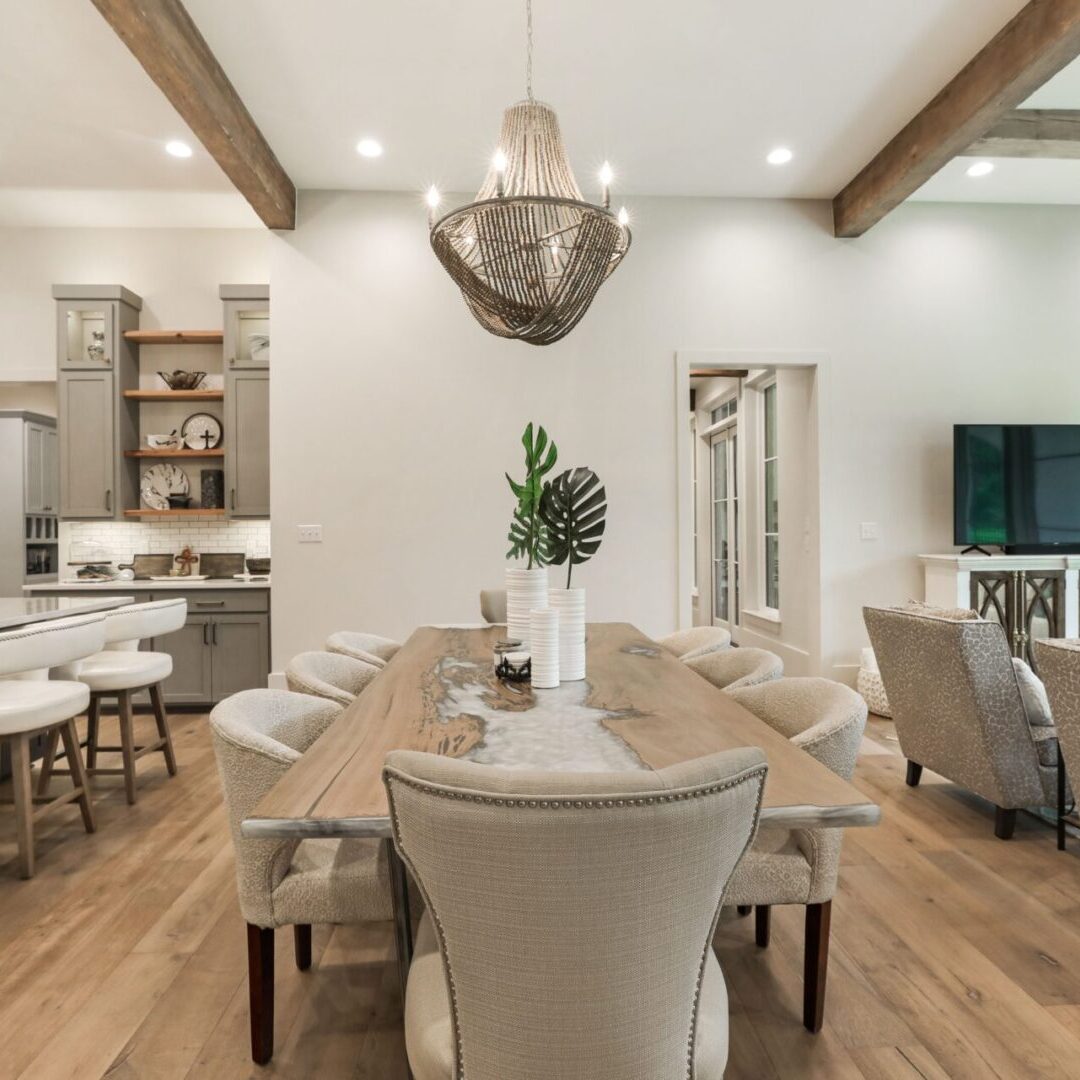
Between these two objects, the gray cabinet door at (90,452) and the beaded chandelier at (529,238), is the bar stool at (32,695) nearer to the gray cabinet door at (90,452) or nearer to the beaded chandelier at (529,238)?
the beaded chandelier at (529,238)

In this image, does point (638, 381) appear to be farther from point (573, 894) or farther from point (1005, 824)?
point (573, 894)

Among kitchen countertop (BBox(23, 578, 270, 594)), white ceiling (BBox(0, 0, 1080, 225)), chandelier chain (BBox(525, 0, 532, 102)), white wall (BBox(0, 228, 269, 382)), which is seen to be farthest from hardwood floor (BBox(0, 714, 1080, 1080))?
white wall (BBox(0, 228, 269, 382))

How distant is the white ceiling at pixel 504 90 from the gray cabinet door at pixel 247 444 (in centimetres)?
123

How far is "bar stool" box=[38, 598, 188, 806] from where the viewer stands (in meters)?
3.30

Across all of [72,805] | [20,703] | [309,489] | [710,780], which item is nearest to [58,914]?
[20,703]

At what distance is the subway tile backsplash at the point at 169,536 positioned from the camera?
5.71 m

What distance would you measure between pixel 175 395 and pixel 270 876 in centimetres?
472

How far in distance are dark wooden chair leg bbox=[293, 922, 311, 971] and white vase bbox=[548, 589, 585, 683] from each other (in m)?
0.95

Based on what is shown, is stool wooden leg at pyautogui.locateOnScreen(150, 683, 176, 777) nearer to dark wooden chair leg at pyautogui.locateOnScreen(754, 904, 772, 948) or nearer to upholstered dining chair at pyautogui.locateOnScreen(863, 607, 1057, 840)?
dark wooden chair leg at pyautogui.locateOnScreen(754, 904, 772, 948)

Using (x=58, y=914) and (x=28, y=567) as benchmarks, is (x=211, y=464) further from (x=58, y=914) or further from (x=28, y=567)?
(x=58, y=914)

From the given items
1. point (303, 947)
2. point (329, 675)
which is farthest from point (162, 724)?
point (303, 947)

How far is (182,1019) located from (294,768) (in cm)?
93

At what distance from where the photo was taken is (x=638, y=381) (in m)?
5.12

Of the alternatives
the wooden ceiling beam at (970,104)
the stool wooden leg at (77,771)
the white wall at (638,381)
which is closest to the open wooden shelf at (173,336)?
the white wall at (638,381)
